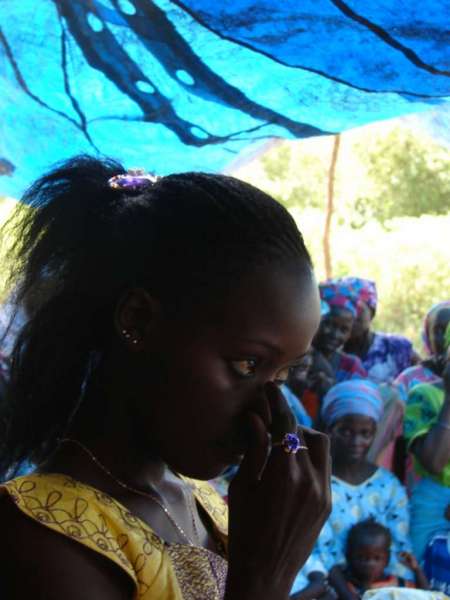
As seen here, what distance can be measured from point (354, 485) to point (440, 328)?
112 cm

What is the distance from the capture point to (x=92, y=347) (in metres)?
1.38

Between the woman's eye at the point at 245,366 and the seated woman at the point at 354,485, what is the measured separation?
2.59 m

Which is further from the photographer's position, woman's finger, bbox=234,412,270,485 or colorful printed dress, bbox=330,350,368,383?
colorful printed dress, bbox=330,350,368,383

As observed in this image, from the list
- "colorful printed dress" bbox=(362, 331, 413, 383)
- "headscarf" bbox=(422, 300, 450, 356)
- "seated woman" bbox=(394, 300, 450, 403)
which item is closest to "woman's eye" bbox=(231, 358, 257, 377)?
"seated woman" bbox=(394, 300, 450, 403)

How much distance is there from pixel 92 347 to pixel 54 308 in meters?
0.09

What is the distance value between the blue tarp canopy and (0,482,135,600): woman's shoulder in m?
1.37

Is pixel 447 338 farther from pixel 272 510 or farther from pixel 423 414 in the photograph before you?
pixel 272 510

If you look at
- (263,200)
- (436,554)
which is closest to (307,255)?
(263,200)

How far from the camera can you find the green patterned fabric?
12.6 ft

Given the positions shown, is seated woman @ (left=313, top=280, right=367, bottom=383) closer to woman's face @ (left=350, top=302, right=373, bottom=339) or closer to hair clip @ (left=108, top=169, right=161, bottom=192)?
woman's face @ (left=350, top=302, right=373, bottom=339)

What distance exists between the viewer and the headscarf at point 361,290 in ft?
15.7

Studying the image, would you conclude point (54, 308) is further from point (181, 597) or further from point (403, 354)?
point (403, 354)

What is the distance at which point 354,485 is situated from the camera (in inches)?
153

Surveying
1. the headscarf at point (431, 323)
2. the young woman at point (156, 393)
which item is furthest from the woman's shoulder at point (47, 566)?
the headscarf at point (431, 323)
